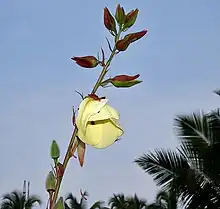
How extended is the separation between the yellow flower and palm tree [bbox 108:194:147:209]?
1842 centimetres

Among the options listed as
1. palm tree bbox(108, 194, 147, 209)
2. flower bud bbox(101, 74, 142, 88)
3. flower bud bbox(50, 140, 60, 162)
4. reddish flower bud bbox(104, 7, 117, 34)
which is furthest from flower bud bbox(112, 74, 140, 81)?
palm tree bbox(108, 194, 147, 209)

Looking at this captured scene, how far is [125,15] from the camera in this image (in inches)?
53.9

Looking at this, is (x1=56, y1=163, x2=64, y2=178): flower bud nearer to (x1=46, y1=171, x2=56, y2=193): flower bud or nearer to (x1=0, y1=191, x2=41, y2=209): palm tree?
(x1=46, y1=171, x2=56, y2=193): flower bud

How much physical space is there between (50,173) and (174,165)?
362 inches

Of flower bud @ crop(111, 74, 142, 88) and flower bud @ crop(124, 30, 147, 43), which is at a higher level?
flower bud @ crop(124, 30, 147, 43)

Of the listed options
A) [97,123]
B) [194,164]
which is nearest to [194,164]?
[194,164]

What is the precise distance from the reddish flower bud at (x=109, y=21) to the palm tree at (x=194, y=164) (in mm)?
8614

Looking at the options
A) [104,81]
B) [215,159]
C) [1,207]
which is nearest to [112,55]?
[104,81]

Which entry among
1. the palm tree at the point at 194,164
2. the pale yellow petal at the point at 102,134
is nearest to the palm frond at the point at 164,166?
the palm tree at the point at 194,164

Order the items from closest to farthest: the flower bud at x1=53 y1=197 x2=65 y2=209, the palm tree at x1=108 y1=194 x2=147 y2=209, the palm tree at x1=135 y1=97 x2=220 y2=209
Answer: the flower bud at x1=53 y1=197 x2=65 y2=209
the palm tree at x1=135 y1=97 x2=220 y2=209
the palm tree at x1=108 y1=194 x2=147 y2=209

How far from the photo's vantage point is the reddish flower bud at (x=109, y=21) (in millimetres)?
1365

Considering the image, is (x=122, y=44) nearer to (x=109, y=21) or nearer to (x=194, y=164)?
(x=109, y=21)

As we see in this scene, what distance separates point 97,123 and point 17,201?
2058 centimetres

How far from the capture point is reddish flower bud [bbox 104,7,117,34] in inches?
53.7
